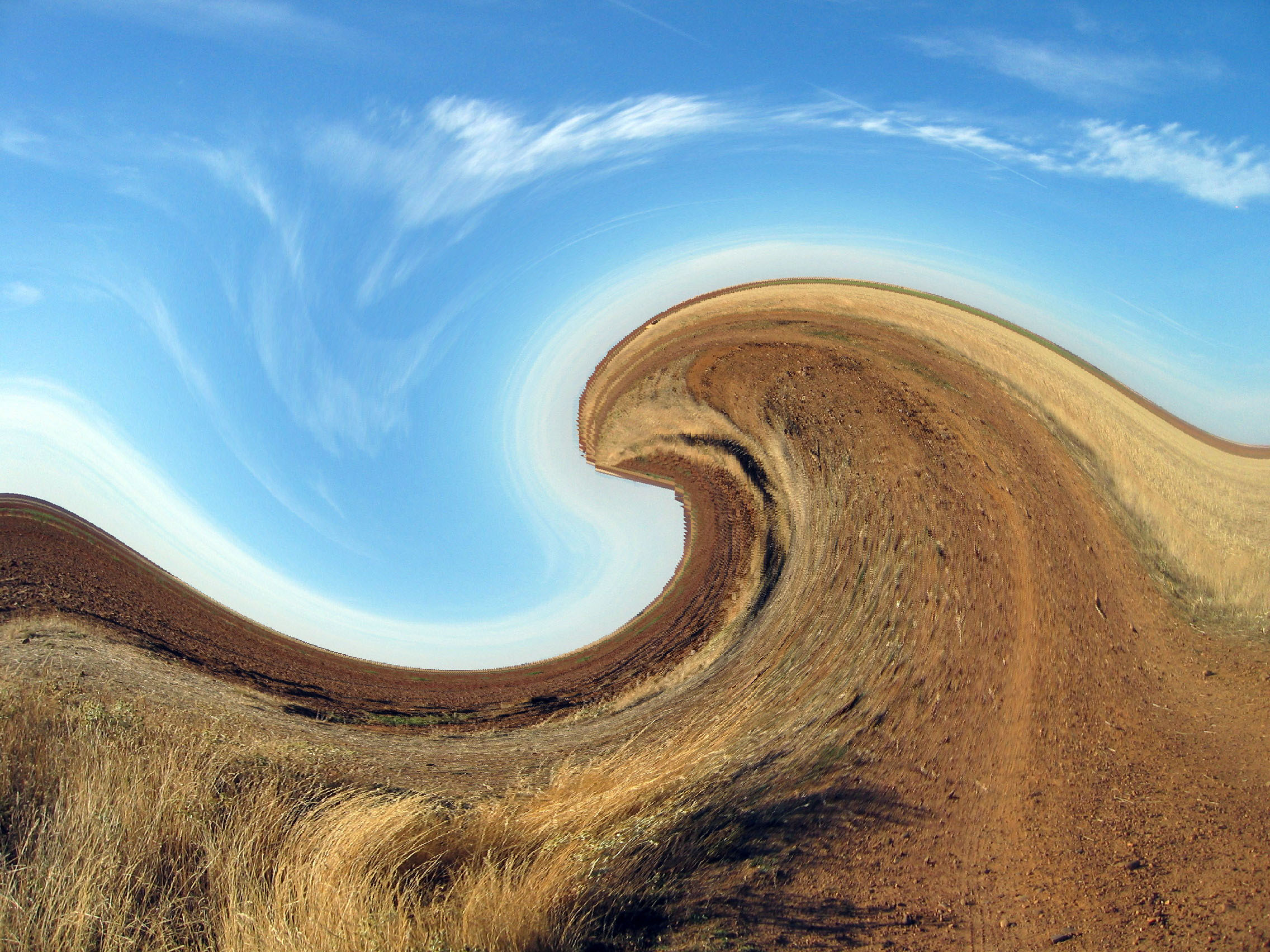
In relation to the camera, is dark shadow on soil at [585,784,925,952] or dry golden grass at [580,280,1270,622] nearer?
dark shadow on soil at [585,784,925,952]

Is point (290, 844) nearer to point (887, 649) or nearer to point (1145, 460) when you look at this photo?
point (887, 649)

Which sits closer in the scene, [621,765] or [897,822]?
[897,822]

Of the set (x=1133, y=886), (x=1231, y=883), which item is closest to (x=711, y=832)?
(x=1133, y=886)

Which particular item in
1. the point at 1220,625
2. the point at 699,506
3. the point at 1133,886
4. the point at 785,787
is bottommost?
the point at 785,787

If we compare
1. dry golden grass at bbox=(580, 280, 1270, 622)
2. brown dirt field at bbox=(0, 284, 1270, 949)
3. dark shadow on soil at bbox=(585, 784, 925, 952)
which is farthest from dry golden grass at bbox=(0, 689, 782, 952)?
dry golden grass at bbox=(580, 280, 1270, 622)

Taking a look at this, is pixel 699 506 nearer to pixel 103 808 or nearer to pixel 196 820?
pixel 196 820

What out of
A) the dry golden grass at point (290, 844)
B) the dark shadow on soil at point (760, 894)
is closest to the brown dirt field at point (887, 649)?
Result: the dark shadow on soil at point (760, 894)

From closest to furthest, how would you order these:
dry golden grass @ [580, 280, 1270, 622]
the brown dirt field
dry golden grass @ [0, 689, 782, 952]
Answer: dry golden grass @ [0, 689, 782, 952], the brown dirt field, dry golden grass @ [580, 280, 1270, 622]

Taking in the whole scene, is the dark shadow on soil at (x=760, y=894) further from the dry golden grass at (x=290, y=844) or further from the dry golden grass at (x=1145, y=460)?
the dry golden grass at (x=1145, y=460)

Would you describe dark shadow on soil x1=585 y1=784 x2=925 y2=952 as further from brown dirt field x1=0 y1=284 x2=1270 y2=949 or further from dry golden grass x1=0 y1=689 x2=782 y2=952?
dry golden grass x1=0 y1=689 x2=782 y2=952
